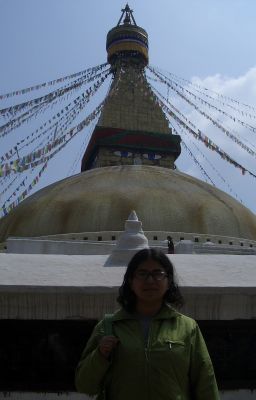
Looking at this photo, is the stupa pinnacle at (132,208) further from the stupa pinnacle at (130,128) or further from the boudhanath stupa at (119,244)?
the stupa pinnacle at (130,128)

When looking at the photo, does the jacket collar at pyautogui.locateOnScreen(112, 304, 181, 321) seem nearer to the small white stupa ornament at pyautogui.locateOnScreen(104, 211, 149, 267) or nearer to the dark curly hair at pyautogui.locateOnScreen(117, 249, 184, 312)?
the dark curly hair at pyautogui.locateOnScreen(117, 249, 184, 312)

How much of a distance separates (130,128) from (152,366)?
70.5 feet

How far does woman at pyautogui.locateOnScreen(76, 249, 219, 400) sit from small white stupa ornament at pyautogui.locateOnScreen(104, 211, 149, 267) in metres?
1.68

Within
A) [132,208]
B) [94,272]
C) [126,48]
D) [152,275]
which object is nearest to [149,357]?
[152,275]

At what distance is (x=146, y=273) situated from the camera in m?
1.76

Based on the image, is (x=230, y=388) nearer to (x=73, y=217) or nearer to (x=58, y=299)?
(x=58, y=299)

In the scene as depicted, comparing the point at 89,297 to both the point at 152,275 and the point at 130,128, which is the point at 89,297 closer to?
the point at 152,275

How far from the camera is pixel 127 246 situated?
13.0 feet

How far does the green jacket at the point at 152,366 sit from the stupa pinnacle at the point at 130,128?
19.9 meters

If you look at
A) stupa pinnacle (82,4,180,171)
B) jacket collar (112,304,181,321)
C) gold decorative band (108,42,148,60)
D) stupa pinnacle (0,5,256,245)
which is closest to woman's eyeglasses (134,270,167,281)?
jacket collar (112,304,181,321)

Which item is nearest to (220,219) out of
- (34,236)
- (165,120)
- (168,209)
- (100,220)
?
(168,209)

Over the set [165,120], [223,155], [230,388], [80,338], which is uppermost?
[165,120]

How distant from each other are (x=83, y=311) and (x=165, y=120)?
70.2ft

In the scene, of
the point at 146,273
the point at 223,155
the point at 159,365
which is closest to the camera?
the point at 159,365
